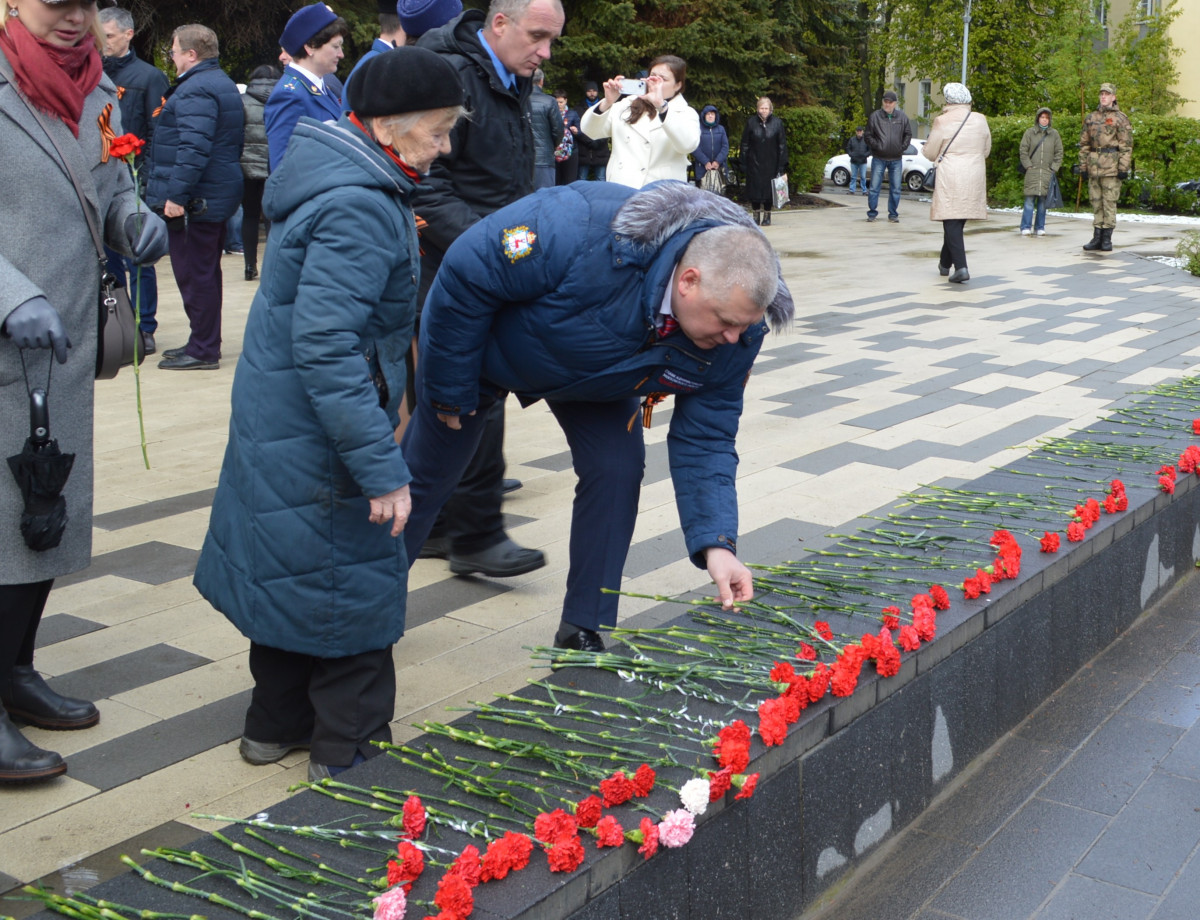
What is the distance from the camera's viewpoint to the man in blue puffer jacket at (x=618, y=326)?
303 centimetres

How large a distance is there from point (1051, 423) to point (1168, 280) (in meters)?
7.53

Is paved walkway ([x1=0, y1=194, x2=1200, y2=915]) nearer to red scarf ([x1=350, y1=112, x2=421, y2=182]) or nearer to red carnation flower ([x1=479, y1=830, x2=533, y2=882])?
red carnation flower ([x1=479, y1=830, x2=533, y2=882])

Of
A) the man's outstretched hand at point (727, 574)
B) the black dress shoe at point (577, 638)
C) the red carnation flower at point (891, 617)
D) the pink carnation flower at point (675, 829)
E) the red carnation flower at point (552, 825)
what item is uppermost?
the man's outstretched hand at point (727, 574)

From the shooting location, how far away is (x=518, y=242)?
3.26m

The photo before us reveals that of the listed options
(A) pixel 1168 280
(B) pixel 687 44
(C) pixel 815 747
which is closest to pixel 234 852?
(C) pixel 815 747

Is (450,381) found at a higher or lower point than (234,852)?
higher

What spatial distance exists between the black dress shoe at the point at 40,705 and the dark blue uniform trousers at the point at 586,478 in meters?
1.00

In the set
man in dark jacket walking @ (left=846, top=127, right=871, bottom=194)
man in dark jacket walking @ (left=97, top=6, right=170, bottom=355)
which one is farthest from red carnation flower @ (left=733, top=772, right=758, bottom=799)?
man in dark jacket walking @ (left=846, top=127, right=871, bottom=194)

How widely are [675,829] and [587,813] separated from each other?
0.55 ft

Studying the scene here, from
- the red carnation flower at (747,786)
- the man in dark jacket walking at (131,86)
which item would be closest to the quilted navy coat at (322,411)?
the red carnation flower at (747,786)

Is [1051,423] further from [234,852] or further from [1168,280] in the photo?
[1168,280]

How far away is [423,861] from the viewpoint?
6.99 ft

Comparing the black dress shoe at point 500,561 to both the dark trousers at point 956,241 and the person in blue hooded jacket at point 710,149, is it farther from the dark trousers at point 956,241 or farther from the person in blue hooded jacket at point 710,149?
the person in blue hooded jacket at point 710,149

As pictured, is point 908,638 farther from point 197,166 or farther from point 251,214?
point 251,214
